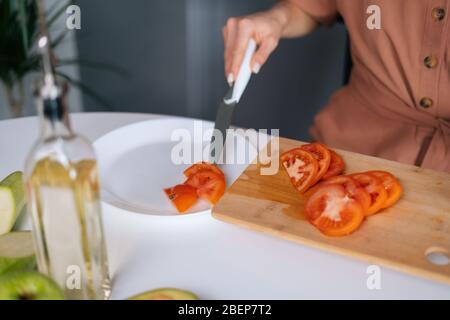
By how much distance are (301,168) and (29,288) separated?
44 centimetres

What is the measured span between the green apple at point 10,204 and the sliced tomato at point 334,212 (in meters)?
0.40

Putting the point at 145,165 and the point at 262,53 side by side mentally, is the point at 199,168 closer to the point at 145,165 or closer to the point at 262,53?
the point at 145,165

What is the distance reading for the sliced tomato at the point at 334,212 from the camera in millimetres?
772

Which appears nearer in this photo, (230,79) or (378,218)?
(378,218)

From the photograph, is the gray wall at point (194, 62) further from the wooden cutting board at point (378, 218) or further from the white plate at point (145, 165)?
the wooden cutting board at point (378, 218)

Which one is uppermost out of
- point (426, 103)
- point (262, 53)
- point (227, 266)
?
point (262, 53)

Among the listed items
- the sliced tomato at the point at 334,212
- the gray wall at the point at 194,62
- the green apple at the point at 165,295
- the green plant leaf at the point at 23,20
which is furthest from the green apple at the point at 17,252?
the gray wall at the point at 194,62

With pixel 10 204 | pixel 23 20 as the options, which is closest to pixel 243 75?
pixel 10 204

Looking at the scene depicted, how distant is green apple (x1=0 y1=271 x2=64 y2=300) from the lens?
60cm

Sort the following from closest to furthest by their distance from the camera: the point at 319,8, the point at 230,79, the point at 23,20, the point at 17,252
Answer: the point at 17,252, the point at 230,79, the point at 319,8, the point at 23,20

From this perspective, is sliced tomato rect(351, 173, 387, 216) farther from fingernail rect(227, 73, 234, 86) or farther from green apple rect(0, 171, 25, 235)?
green apple rect(0, 171, 25, 235)

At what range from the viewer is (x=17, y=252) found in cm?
71

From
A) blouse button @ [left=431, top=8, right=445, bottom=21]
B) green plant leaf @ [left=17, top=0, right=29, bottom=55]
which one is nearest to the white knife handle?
blouse button @ [left=431, top=8, right=445, bottom=21]

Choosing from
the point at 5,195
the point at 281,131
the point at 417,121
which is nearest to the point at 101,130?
the point at 5,195
